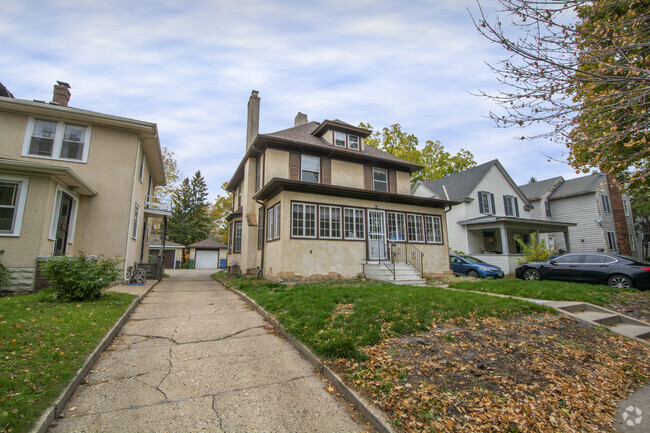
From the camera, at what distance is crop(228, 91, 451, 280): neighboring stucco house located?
11.8 metres

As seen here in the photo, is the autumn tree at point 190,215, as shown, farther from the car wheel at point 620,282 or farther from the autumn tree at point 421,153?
the car wheel at point 620,282

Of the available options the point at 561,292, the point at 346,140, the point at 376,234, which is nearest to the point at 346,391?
the point at 561,292

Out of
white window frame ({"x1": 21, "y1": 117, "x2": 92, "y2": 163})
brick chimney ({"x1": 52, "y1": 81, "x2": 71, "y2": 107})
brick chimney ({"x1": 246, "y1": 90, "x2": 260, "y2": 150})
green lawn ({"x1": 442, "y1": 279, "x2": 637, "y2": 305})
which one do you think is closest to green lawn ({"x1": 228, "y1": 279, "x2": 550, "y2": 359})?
green lawn ({"x1": 442, "y1": 279, "x2": 637, "y2": 305})

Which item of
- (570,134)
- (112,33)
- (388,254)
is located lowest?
(388,254)

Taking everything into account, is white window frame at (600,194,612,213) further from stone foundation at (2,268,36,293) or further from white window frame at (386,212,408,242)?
stone foundation at (2,268,36,293)

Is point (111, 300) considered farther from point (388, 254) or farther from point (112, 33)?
point (388, 254)

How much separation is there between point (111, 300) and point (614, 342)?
10.7 metres

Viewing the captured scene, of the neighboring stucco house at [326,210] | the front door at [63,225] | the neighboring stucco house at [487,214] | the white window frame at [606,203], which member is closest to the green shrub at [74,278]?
the front door at [63,225]

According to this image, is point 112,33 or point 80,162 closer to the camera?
point 112,33

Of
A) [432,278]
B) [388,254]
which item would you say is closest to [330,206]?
[388,254]

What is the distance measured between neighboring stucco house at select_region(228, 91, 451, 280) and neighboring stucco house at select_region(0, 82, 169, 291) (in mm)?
5291

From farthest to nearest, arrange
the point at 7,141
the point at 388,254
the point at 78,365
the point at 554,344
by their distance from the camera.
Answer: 1. the point at 388,254
2. the point at 7,141
3. the point at 554,344
4. the point at 78,365

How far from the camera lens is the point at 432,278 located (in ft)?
45.8

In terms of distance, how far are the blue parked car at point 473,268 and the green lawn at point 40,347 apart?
1510 cm
